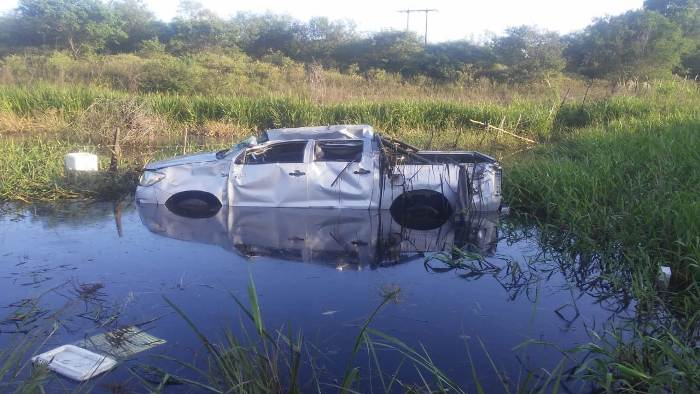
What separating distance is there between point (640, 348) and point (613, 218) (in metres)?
3.11

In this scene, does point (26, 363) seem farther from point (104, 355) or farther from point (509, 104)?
point (509, 104)

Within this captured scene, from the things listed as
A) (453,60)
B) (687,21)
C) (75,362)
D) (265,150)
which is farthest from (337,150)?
(687,21)

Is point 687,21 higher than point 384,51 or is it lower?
higher

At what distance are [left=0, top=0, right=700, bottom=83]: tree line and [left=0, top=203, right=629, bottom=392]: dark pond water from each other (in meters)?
26.1

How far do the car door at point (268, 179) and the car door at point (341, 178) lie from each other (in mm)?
175

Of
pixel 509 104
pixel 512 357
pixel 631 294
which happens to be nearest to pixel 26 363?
pixel 512 357

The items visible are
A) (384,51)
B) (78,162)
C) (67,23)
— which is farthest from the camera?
(384,51)

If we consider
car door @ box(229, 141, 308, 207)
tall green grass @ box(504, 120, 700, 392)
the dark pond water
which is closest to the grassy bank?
tall green grass @ box(504, 120, 700, 392)

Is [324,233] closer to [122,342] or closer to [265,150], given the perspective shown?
[265,150]

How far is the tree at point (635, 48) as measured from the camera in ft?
99.6

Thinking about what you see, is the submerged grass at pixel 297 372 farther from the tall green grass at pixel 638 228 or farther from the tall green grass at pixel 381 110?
the tall green grass at pixel 381 110

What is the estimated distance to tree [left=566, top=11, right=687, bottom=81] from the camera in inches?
1196

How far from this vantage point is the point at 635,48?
30.8 m

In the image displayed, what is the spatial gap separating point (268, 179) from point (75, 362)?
5.45 m
